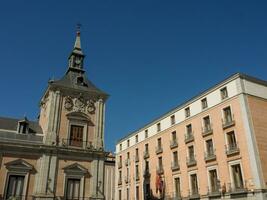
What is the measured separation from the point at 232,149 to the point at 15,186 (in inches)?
923

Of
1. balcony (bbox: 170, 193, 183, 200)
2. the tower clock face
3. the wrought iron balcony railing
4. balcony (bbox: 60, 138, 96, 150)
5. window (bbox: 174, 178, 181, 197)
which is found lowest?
balcony (bbox: 170, 193, 183, 200)

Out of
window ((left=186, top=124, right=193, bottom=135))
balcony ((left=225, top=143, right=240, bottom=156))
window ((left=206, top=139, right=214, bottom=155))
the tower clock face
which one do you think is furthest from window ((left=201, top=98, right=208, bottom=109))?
the tower clock face

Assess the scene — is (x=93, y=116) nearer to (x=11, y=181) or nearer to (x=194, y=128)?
(x=11, y=181)

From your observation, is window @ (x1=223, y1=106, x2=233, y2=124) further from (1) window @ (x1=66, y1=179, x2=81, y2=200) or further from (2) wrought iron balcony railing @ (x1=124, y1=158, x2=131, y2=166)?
(2) wrought iron balcony railing @ (x1=124, y1=158, x2=131, y2=166)

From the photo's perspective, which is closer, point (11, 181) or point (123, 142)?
point (11, 181)

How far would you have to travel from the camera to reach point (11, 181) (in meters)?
26.5

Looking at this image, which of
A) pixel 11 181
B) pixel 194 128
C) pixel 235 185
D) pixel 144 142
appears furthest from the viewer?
pixel 144 142

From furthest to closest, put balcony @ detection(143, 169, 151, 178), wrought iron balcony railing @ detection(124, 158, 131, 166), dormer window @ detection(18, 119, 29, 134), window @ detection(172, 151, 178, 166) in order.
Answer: wrought iron balcony railing @ detection(124, 158, 131, 166)
balcony @ detection(143, 169, 151, 178)
window @ detection(172, 151, 178, 166)
dormer window @ detection(18, 119, 29, 134)

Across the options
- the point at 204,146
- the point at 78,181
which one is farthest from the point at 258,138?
the point at 78,181

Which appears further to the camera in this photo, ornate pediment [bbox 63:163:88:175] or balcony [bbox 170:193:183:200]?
balcony [bbox 170:193:183:200]

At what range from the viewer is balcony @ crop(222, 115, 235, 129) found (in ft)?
109

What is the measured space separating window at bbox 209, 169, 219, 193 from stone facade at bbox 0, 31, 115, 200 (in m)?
13.5

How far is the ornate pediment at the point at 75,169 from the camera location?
2851cm

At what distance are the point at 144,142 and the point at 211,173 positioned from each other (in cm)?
1767
